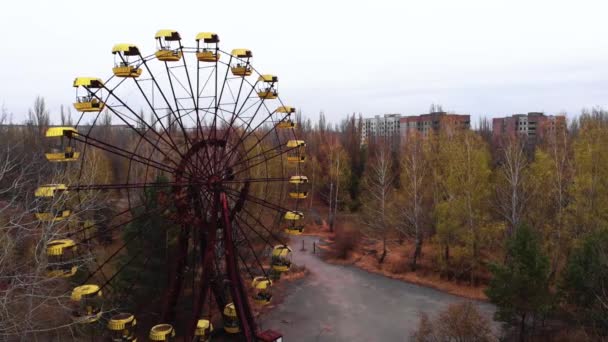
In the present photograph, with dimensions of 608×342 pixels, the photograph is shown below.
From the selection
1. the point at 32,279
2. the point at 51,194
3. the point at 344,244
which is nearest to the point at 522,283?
the point at 51,194

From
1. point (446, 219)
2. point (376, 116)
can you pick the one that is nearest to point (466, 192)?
point (446, 219)

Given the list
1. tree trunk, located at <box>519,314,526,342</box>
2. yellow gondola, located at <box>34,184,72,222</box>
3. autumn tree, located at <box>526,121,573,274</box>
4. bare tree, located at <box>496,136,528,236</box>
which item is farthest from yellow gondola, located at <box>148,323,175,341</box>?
bare tree, located at <box>496,136,528,236</box>

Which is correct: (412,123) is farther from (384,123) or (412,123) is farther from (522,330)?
(522,330)

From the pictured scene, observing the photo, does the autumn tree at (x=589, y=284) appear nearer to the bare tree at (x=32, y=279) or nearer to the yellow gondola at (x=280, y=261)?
the yellow gondola at (x=280, y=261)

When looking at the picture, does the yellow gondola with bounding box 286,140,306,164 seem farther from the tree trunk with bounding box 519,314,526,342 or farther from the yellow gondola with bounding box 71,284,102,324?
the tree trunk with bounding box 519,314,526,342

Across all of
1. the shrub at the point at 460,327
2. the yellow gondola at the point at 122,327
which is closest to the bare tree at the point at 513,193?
the shrub at the point at 460,327
